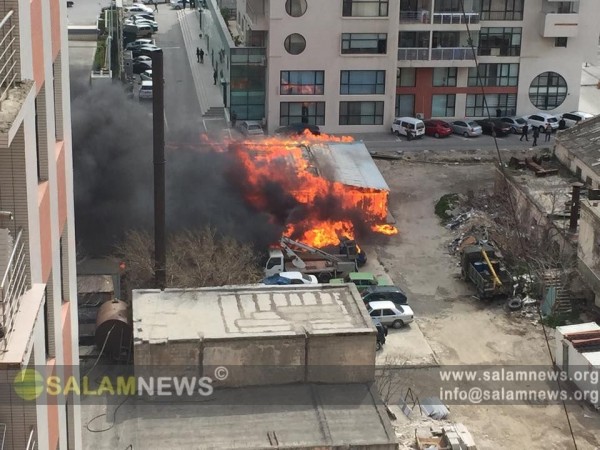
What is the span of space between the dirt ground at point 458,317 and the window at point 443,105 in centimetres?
485

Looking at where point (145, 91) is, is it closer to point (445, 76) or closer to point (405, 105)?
point (405, 105)

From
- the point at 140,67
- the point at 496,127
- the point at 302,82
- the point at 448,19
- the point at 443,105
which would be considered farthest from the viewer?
the point at 140,67

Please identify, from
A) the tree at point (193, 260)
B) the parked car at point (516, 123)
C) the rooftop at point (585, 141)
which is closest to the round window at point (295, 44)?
the parked car at point (516, 123)

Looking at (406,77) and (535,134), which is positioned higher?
(406,77)

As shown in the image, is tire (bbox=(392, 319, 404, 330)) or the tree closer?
the tree

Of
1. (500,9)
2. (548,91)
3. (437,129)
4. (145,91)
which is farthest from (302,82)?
(548,91)

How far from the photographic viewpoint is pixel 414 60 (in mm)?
43844

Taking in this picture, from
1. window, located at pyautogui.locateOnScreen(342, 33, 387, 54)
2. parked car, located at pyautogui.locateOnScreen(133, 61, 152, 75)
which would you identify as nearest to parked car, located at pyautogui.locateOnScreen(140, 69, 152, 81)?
parked car, located at pyautogui.locateOnScreen(133, 61, 152, 75)

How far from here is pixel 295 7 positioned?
41.9m

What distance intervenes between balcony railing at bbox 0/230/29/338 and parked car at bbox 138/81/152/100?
37.3m

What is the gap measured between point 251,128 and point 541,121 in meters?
12.4

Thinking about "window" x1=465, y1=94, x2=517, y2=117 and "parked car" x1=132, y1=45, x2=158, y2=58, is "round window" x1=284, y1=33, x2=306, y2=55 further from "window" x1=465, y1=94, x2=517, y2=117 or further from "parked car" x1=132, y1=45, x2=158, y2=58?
"parked car" x1=132, y1=45, x2=158, y2=58

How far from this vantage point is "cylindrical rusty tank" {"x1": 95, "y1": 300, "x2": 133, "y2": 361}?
23094 mm

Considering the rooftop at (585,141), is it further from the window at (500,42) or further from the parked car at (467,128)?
the window at (500,42)
